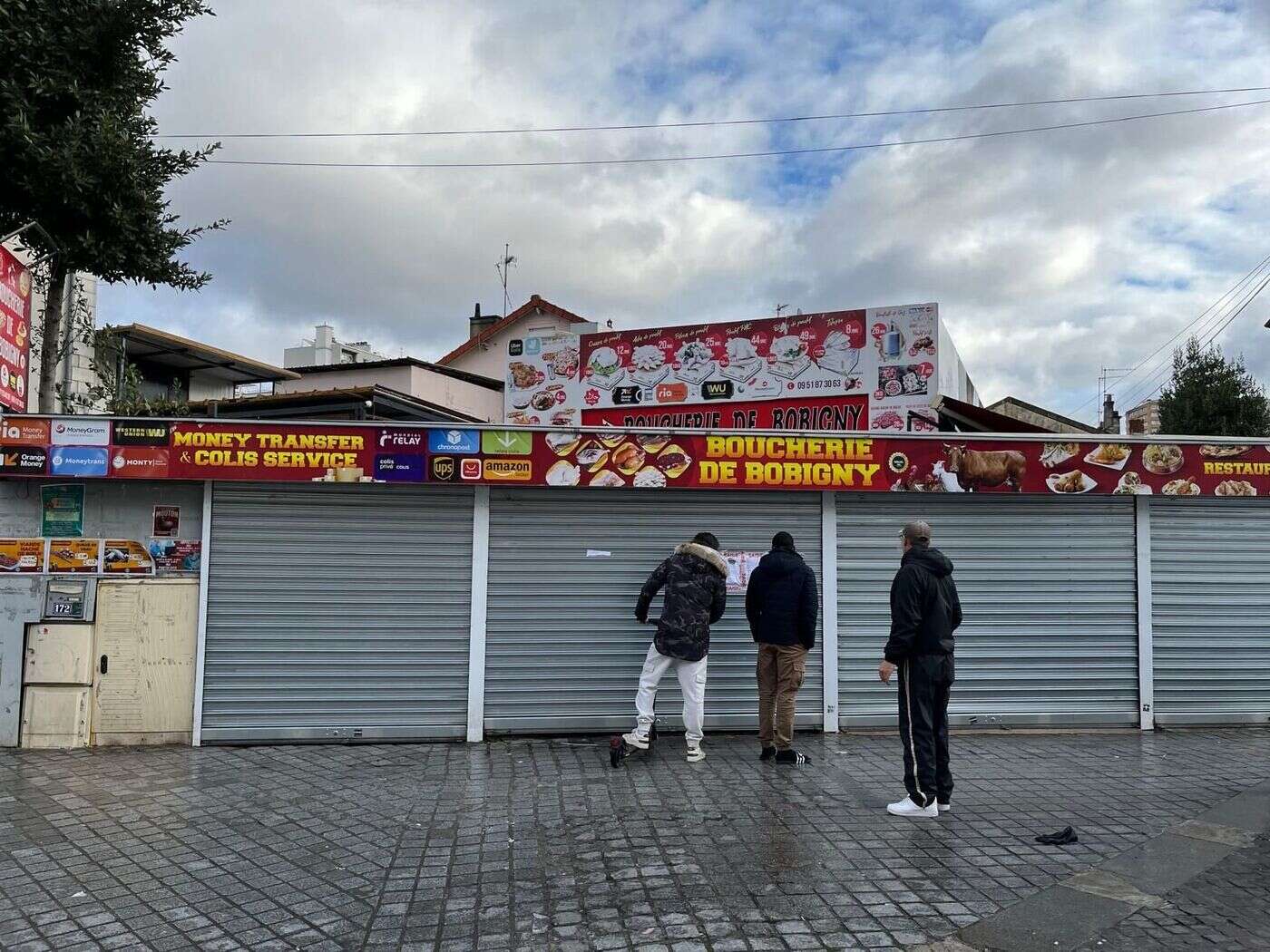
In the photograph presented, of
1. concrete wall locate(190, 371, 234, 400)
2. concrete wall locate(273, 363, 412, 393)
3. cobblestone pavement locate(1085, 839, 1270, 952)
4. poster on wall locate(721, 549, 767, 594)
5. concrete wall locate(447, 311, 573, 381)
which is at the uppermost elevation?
concrete wall locate(447, 311, 573, 381)

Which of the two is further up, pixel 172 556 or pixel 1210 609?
pixel 172 556

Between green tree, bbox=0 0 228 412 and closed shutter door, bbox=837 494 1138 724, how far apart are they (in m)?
7.30

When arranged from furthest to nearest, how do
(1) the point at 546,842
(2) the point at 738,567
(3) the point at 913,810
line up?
(2) the point at 738,567
(3) the point at 913,810
(1) the point at 546,842

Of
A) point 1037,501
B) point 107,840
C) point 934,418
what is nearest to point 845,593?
point 1037,501

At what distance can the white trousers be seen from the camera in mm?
7586

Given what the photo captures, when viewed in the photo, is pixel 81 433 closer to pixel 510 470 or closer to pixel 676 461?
pixel 510 470

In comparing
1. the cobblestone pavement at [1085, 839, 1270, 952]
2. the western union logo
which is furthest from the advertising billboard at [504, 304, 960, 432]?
the cobblestone pavement at [1085, 839, 1270, 952]

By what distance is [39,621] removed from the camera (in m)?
7.92

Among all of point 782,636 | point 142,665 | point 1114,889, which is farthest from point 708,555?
point 142,665

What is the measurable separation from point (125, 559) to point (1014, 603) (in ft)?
26.7

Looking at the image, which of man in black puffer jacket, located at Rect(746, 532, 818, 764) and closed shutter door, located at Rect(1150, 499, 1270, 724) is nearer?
man in black puffer jacket, located at Rect(746, 532, 818, 764)

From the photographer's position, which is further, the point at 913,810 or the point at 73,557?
the point at 73,557

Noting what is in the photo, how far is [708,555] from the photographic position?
25.1ft

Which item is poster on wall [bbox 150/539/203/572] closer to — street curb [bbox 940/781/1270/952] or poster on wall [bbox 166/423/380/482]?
poster on wall [bbox 166/423/380/482]
